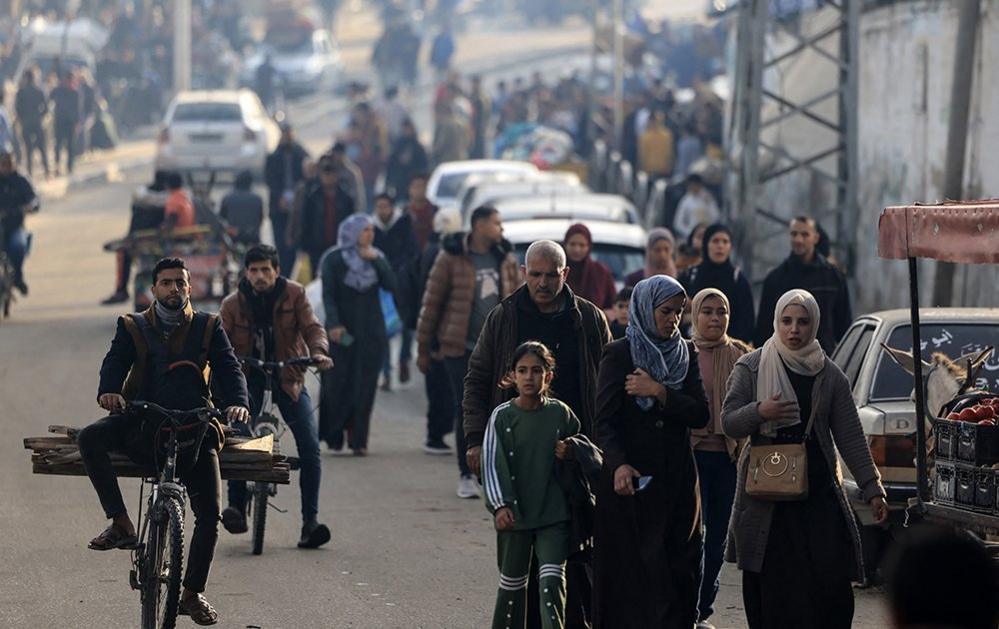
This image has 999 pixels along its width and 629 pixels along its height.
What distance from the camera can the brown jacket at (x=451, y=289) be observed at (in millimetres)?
13098

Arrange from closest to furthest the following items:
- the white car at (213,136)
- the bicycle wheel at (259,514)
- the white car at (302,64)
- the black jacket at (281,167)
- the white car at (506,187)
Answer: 1. the bicycle wheel at (259,514)
2. the white car at (506,187)
3. the black jacket at (281,167)
4. the white car at (213,136)
5. the white car at (302,64)

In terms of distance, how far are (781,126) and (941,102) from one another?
6147 mm

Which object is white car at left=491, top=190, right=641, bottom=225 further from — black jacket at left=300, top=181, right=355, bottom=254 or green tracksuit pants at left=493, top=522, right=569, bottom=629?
green tracksuit pants at left=493, top=522, right=569, bottom=629

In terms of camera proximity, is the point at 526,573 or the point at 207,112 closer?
the point at 526,573

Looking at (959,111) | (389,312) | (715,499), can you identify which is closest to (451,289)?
(715,499)

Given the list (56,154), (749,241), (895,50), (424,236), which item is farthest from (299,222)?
(56,154)

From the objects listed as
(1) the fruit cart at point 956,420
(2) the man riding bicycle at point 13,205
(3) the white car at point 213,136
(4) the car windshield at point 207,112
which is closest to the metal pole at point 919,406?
(1) the fruit cart at point 956,420

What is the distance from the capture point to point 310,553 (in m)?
10.8

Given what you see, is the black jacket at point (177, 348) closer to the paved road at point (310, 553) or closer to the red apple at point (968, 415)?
the paved road at point (310, 553)

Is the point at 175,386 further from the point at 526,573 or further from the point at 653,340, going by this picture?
the point at 653,340

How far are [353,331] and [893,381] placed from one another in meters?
5.13

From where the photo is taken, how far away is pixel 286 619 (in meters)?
9.01

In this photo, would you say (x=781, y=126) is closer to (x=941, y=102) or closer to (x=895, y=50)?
(x=895, y=50)

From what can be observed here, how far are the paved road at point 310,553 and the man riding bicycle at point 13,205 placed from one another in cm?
329
